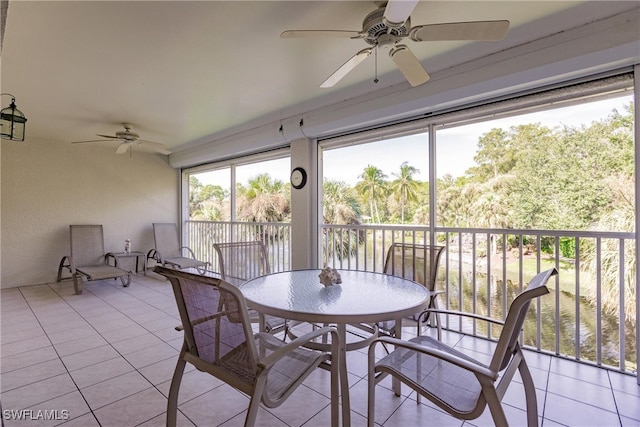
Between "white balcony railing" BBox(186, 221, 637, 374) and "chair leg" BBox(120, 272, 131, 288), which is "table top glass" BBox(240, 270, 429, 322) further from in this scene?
"chair leg" BBox(120, 272, 131, 288)

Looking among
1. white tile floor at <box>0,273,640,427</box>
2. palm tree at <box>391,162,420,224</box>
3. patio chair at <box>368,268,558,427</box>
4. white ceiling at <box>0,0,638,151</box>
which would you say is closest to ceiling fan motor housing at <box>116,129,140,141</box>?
white ceiling at <box>0,0,638,151</box>

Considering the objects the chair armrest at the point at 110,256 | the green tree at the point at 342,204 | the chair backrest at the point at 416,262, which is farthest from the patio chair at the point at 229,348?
the chair armrest at the point at 110,256

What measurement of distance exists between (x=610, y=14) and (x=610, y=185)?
159cm

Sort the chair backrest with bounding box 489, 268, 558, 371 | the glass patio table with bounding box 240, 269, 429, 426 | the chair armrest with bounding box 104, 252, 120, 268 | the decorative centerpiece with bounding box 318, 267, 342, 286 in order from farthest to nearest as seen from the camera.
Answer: the chair armrest with bounding box 104, 252, 120, 268
the decorative centerpiece with bounding box 318, 267, 342, 286
the glass patio table with bounding box 240, 269, 429, 426
the chair backrest with bounding box 489, 268, 558, 371

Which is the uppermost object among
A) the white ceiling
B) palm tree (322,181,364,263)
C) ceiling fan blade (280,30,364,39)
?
the white ceiling

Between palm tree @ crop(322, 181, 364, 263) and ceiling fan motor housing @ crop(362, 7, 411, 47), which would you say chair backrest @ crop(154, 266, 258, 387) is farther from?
palm tree @ crop(322, 181, 364, 263)

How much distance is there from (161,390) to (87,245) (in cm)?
436

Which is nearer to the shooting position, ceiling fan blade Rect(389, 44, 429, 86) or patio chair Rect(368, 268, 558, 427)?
patio chair Rect(368, 268, 558, 427)

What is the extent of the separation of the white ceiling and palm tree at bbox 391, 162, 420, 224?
1.87 metres

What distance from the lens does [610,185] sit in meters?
2.75

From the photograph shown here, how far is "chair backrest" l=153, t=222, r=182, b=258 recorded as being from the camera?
5.70 metres

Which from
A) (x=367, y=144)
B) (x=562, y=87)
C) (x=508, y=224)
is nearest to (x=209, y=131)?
(x=367, y=144)

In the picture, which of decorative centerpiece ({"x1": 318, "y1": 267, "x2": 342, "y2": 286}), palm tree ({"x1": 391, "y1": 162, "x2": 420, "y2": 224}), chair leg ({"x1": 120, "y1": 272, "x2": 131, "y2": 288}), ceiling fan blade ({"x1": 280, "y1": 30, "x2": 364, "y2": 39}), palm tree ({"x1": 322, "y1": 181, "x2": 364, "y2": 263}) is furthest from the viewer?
chair leg ({"x1": 120, "y1": 272, "x2": 131, "y2": 288})

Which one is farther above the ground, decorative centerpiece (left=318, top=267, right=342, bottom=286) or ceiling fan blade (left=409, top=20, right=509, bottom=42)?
ceiling fan blade (left=409, top=20, right=509, bottom=42)
